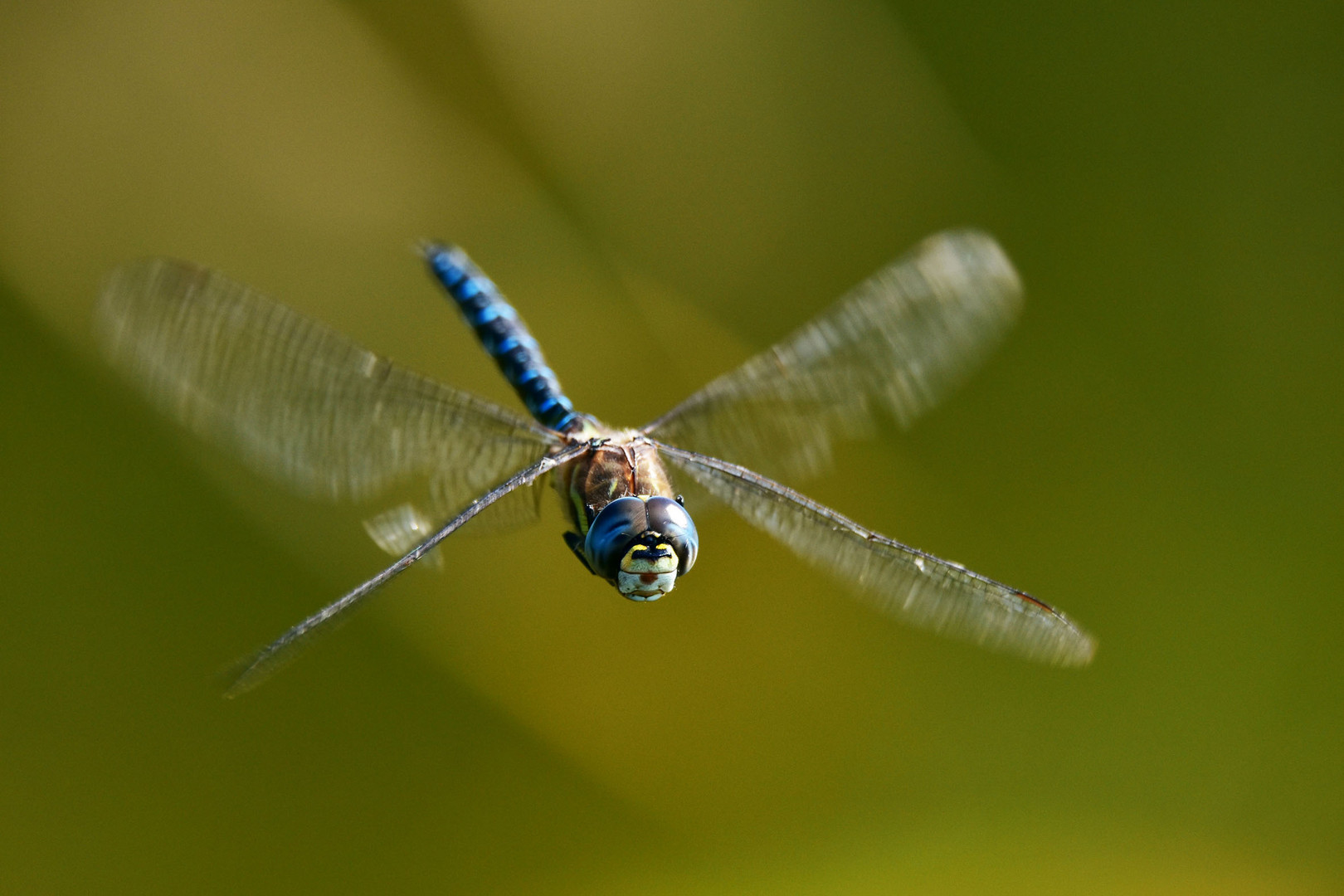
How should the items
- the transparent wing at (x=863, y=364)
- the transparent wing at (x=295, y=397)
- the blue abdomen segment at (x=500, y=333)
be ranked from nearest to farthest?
1. the transparent wing at (x=295, y=397)
2. the transparent wing at (x=863, y=364)
3. the blue abdomen segment at (x=500, y=333)

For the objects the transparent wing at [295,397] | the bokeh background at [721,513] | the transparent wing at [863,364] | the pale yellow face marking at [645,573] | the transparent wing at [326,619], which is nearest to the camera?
the transparent wing at [326,619]

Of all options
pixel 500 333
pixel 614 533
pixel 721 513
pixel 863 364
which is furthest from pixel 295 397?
pixel 721 513

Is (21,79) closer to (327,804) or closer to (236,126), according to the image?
(236,126)

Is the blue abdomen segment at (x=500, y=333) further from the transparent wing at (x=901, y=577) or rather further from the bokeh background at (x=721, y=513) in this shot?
the bokeh background at (x=721, y=513)

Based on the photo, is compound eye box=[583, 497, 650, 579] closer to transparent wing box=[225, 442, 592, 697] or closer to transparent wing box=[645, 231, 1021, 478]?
transparent wing box=[225, 442, 592, 697]

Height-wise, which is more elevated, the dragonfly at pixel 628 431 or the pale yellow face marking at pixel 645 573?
the dragonfly at pixel 628 431

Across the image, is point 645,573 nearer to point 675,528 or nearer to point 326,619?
point 675,528

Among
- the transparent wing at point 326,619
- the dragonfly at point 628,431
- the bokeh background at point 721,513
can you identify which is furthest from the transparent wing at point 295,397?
the bokeh background at point 721,513

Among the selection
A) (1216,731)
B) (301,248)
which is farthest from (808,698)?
(301,248)
